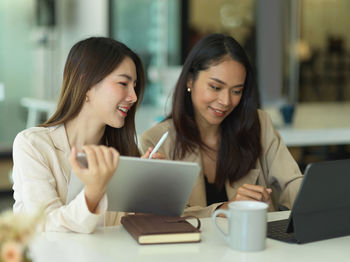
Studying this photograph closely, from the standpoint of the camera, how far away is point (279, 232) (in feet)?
4.68

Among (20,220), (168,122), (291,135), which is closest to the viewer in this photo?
(20,220)

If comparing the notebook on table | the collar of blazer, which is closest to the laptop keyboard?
the notebook on table

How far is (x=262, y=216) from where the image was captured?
1252mm

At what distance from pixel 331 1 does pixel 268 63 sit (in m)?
3.97

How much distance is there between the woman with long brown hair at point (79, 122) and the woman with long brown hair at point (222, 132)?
0.36 m

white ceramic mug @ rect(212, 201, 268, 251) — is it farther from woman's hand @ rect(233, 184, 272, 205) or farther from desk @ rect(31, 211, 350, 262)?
woman's hand @ rect(233, 184, 272, 205)

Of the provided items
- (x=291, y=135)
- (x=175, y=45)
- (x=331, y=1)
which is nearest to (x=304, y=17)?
(x=331, y=1)

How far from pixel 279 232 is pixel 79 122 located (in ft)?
2.34

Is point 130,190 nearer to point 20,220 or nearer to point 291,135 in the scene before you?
point 20,220

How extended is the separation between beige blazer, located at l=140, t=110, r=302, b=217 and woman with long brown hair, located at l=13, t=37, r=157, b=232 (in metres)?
0.31

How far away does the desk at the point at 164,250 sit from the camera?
1.21 metres

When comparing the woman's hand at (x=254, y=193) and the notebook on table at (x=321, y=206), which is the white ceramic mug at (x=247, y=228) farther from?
the woman's hand at (x=254, y=193)

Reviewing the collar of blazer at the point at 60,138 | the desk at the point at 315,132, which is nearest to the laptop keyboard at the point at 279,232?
the collar of blazer at the point at 60,138

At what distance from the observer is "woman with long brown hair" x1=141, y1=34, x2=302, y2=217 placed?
2094mm
